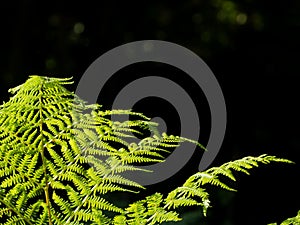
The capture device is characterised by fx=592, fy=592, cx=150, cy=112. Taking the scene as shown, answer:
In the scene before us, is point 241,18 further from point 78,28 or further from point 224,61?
point 78,28

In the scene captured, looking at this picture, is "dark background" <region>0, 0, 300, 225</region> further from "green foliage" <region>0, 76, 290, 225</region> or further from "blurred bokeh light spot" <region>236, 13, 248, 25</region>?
"green foliage" <region>0, 76, 290, 225</region>

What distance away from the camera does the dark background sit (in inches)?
199

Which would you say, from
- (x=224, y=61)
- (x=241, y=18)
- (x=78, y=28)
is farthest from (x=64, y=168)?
(x=241, y=18)

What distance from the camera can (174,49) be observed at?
589 cm

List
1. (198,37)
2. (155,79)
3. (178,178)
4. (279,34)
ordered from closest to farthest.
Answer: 1. (178,178)
2. (155,79)
3. (279,34)
4. (198,37)

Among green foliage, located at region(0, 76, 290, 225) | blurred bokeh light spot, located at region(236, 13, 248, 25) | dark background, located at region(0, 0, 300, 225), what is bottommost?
green foliage, located at region(0, 76, 290, 225)

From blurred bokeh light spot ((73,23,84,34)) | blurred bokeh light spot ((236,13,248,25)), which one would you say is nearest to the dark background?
blurred bokeh light spot ((73,23,84,34))

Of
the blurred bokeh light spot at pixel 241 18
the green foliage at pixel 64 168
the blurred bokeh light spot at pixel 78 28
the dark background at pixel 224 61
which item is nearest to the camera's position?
the green foliage at pixel 64 168

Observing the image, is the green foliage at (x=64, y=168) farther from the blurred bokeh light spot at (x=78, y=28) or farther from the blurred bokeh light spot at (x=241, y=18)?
the blurred bokeh light spot at (x=241, y=18)

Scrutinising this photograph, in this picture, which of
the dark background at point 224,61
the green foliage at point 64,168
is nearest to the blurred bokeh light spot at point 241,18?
the dark background at point 224,61

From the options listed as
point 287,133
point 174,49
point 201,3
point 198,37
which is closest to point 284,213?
point 287,133

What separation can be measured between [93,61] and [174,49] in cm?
85

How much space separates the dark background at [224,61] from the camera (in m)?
5.06

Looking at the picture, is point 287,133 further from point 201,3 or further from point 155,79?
point 201,3
